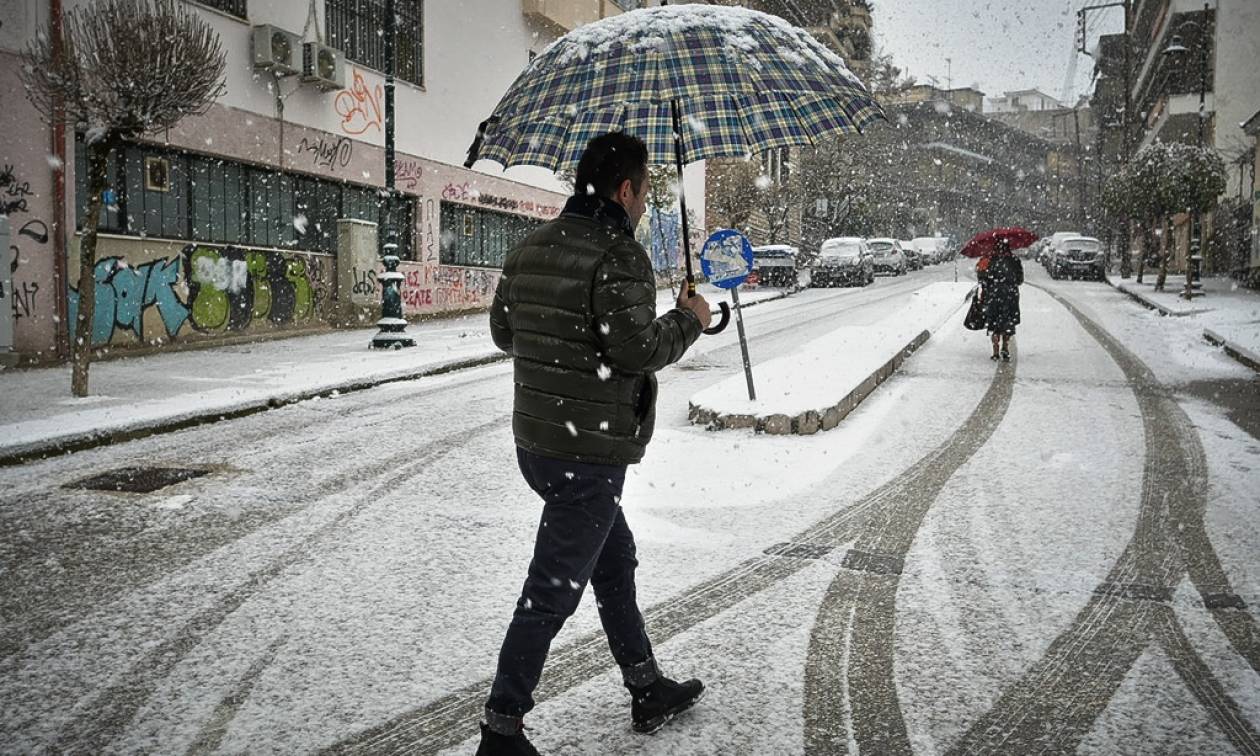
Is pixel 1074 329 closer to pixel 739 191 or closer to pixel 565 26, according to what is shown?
pixel 565 26

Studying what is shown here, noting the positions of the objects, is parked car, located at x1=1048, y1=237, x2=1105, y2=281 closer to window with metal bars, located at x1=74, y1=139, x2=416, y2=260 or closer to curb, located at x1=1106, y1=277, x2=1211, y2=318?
curb, located at x1=1106, y1=277, x2=1211, y2=318

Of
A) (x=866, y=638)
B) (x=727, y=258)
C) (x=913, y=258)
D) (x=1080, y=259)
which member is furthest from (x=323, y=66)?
(x=913, y=258)

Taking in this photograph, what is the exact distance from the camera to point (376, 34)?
1892 cm

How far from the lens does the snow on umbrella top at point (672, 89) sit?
4.07 meters

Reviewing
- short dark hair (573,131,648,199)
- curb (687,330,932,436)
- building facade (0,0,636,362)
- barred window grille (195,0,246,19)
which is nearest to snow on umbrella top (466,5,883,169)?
short dark hair (573,131,648,199)

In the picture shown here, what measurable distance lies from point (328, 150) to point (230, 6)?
3031mm

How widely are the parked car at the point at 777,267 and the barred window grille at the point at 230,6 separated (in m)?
18.4

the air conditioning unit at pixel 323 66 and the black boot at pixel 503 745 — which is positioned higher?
the air conditioning unit at pixel 323 66

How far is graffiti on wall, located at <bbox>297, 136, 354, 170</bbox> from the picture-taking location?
16766 millimetres

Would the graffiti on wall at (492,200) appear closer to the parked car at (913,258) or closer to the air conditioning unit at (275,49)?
the air conditioning unit at (275,49)

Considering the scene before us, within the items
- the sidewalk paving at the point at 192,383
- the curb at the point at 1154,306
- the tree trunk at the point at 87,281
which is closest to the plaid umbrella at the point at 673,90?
the sidewalk paving at the point at 192,383

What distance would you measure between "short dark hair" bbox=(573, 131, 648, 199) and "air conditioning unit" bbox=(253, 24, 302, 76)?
574 inches

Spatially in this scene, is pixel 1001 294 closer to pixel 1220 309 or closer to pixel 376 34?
pixel 1220 309

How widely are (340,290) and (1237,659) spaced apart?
54.6 feet
